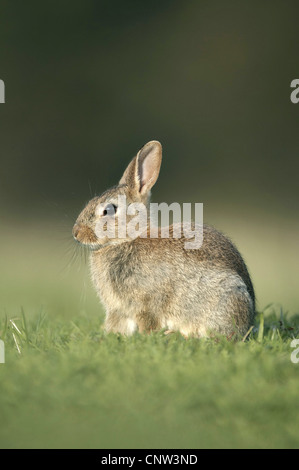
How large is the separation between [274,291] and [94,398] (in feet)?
15.9

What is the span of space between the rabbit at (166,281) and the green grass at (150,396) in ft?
1.51

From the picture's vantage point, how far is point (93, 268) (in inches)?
177

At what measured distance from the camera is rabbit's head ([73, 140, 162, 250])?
14.3ft

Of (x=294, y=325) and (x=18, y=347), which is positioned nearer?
(x=18, y=347)

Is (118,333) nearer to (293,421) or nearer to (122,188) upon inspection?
(122,188)

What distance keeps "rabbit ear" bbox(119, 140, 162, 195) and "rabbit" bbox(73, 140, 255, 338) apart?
10 centimetres

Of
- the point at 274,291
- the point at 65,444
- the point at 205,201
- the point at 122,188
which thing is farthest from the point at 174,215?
the point at 205,201

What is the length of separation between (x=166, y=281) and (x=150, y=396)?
1.33m

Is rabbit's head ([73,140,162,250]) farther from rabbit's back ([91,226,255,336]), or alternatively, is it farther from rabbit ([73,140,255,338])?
rabbit's back ([91,226,255,336])

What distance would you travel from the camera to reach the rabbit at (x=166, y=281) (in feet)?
13.4
